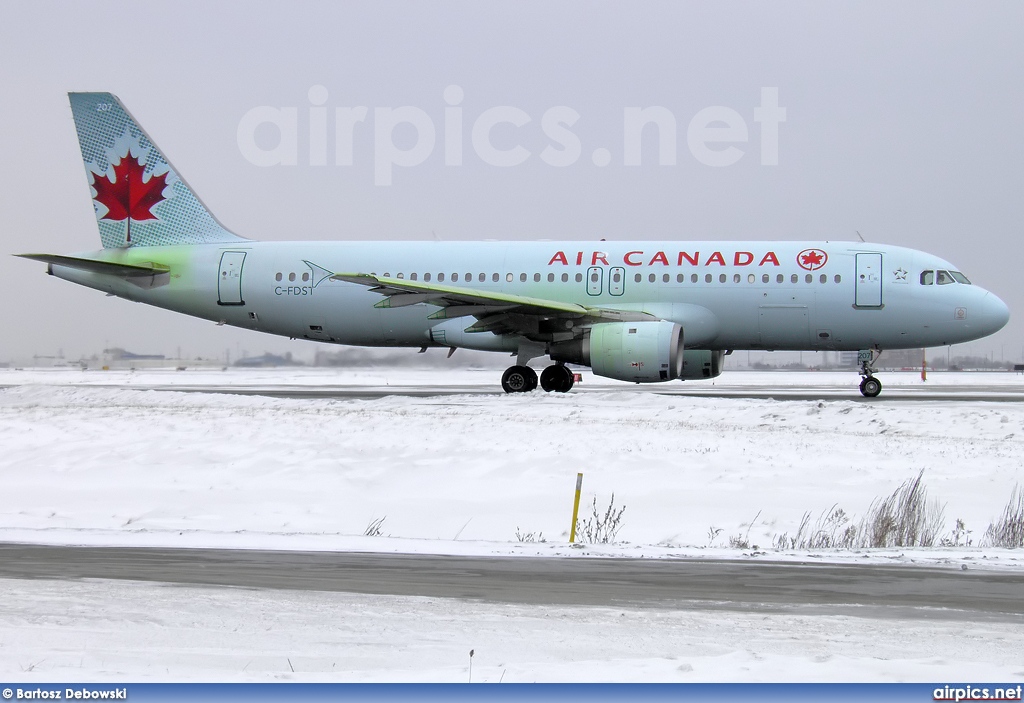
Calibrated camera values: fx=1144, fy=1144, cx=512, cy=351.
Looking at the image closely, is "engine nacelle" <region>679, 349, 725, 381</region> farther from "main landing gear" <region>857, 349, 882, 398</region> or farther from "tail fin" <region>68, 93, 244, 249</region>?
"tail fin" <region>68, 93, 244, 249</region>

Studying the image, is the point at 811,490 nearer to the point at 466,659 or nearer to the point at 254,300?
the point at 466,659

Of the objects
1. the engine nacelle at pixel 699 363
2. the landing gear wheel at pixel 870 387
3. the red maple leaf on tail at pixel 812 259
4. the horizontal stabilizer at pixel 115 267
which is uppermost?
the red maple leaf on tail at pixel 812 259

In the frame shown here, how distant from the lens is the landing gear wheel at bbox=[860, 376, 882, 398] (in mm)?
27875

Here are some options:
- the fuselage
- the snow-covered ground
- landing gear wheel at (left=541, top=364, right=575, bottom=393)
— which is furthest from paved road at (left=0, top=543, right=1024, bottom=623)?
landing gear wheel at (left=541, top=364, right=575, bottom=393)

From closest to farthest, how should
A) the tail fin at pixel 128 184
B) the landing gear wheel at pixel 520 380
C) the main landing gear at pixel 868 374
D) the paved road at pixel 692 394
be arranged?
the landing gear wheel at pixel 520 380 < the paved road at pixel 692 394 < the main landing gear at pixel 868 374 < the tail fin at pixel 128 184

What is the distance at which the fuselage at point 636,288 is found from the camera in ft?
88.0

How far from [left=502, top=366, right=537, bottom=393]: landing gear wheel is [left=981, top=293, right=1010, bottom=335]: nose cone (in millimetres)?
10652

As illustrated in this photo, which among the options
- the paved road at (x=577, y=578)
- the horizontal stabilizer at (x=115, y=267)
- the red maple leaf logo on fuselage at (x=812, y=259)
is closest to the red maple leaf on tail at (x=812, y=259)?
the red maple leaf logo on fuselage at (x=812, y=259)

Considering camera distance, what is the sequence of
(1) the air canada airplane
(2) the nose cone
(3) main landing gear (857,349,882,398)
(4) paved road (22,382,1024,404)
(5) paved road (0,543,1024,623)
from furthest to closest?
(3) main landing gear (857,349,882,398)
(4) paved road (22,382,1024,404)
(2) the nose cone
(1) the air canada airplane
(5) paved road (0,543,1024,623)

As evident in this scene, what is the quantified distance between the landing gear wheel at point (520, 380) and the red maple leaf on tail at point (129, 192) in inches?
448

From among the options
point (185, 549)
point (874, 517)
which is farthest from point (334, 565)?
point (874, 517)

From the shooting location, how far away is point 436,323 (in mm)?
28359

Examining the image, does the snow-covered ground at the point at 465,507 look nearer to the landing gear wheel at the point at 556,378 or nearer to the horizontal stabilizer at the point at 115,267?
the landing gear wheel at the point at 556,378

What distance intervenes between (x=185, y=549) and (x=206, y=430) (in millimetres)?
8836
